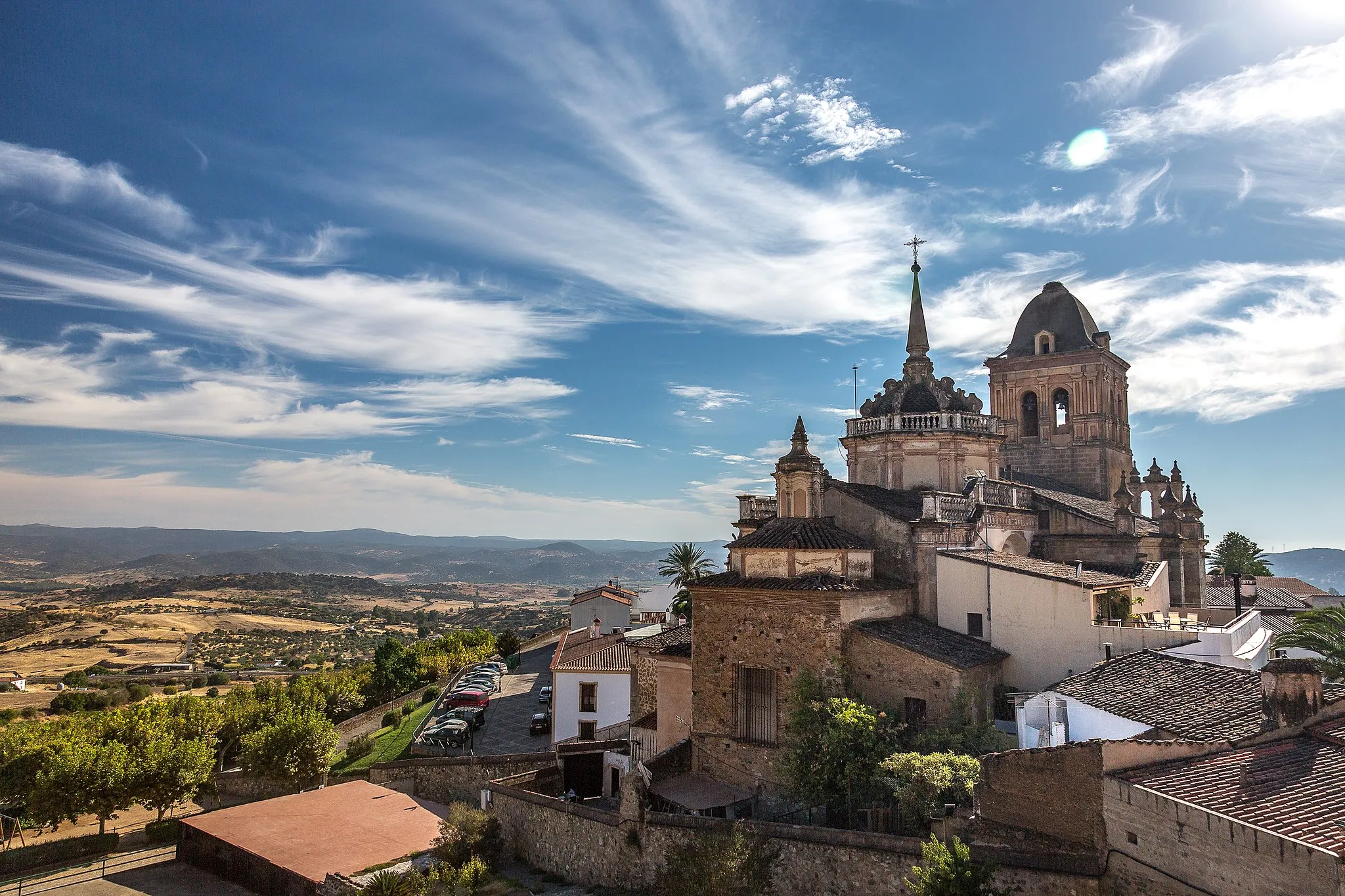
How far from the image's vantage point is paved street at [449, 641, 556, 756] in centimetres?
3566

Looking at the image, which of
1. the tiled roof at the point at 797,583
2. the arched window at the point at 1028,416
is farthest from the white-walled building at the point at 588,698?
the arched window at the point at 1028,416

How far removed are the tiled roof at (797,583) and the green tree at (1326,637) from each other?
1190 centimetres

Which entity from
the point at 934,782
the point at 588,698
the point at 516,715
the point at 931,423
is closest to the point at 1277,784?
the point at 934,782

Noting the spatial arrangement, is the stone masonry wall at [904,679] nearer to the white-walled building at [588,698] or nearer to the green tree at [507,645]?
the white-walled building at [588,698]

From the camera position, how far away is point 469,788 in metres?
29.7

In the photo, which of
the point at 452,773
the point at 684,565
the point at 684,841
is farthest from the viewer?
the point at 684,565

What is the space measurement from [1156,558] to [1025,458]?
1336 centimetres

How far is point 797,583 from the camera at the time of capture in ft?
79.7

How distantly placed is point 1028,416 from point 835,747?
34.1m

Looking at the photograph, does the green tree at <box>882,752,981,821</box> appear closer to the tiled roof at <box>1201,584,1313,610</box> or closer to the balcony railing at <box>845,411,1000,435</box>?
the balcony railing at <box>845,411,1000,435</box>

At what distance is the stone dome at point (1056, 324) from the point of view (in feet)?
155

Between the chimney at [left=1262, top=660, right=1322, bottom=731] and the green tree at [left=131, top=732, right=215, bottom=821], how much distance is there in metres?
33.7

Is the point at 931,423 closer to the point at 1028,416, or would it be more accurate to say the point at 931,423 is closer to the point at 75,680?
the point at 1028,416

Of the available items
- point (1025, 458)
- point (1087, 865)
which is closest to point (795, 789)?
point (1087, 865)
